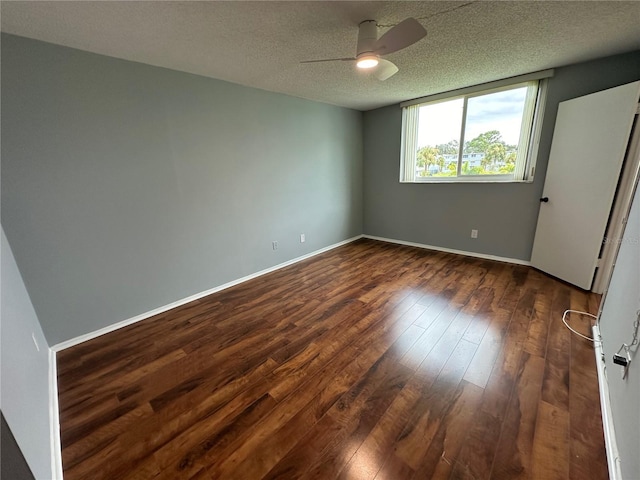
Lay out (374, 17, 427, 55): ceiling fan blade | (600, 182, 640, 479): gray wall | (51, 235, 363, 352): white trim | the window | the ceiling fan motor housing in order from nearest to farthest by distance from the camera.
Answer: (600, 182, 640, 479): gray wall
(374, 17, 427, 55): ceiling fan blade
the ceiling fan motor housing
(51, 235, 363, 352): white trim
the window

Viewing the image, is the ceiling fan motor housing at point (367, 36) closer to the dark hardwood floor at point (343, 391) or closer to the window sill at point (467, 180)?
the dark hardwood floor at point (343, 391)

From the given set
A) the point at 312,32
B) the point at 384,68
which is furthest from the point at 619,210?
the point at 312,32

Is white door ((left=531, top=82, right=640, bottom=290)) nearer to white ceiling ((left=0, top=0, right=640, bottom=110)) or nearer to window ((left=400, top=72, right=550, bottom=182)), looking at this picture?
window ((left=400, top=72, right=550, bottom=182))

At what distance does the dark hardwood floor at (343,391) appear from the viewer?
1181 millimetres

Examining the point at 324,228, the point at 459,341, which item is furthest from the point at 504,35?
the point at 324,228

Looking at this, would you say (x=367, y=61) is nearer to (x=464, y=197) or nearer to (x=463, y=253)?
(x=464, y=197)

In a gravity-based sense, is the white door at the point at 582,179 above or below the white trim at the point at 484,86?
below

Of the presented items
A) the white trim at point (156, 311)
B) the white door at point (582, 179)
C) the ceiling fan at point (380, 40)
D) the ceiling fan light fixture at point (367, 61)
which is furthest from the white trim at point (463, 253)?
the ceiling fan light fixture at point (367, 61)

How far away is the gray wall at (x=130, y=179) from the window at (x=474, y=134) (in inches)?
70.4

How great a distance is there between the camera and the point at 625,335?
1.30m

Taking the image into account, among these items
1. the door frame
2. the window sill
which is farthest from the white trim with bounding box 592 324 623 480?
the window sill

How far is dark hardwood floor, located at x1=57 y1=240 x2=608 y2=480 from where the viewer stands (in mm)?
1181

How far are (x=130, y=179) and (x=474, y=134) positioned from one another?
13.3ft

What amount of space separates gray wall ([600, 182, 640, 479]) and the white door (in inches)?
35.8
